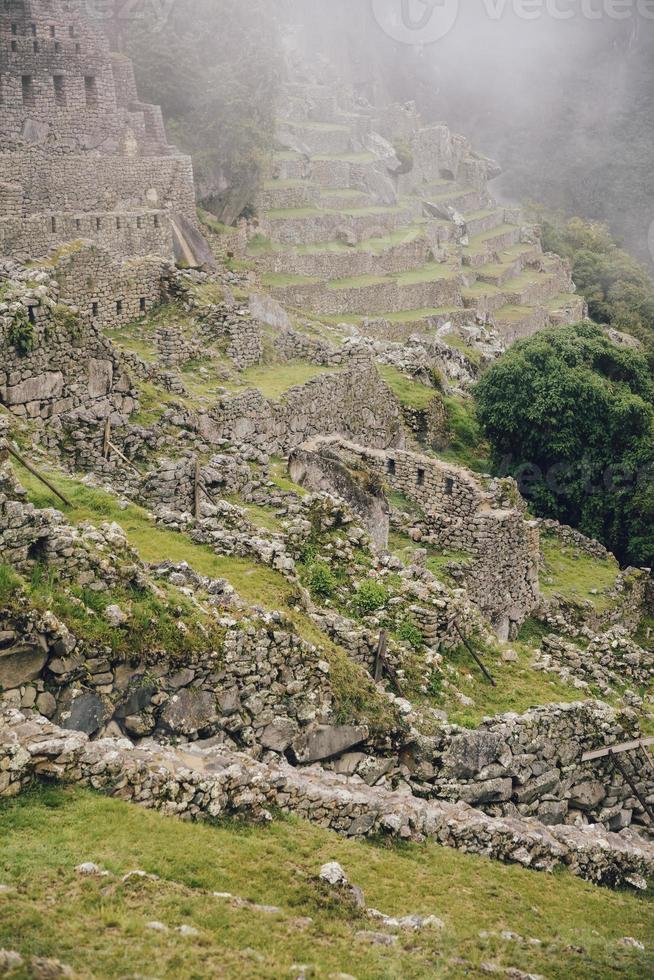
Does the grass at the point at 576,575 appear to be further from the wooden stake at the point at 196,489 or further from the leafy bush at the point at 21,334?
the leafy bush at the point at 21,334

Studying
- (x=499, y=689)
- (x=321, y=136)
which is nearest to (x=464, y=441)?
(x=499, y=689)

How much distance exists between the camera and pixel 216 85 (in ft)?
149

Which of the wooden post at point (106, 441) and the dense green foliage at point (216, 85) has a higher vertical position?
the dense green foliage at point (216, 85)

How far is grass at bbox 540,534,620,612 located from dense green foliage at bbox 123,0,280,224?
23536 millimetres

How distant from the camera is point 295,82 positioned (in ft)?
255

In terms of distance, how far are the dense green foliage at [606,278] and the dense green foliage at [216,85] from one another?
24388 millimetres

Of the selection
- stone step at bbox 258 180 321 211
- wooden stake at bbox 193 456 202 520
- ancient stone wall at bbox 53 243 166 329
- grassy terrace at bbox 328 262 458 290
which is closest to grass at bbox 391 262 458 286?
grassy terrace at bbox 328 262 458 290

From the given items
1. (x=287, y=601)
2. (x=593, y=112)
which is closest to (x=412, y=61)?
(x=593, y=112)

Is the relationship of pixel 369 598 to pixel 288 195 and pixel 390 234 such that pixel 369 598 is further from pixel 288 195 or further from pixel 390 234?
pixel 390 234

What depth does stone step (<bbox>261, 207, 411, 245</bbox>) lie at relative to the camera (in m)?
51.1

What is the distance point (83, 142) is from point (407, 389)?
472 inches

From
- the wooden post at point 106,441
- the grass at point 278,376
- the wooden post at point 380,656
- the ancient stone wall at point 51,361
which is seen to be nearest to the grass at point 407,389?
the grass at point 278,376

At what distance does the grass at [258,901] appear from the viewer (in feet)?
25.9

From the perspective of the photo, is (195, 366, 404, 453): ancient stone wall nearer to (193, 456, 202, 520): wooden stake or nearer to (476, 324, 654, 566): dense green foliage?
(193, 456, 202, 520): wooden stake
